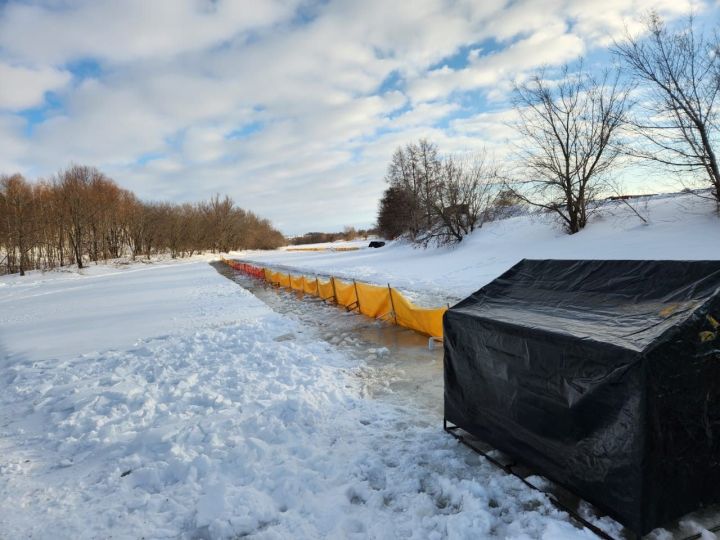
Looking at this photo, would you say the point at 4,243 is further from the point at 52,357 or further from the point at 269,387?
the point at 269,387

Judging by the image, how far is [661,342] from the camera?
2.40 meters

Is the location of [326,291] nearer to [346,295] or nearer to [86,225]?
[346,295]

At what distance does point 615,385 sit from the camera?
2520 millimetres

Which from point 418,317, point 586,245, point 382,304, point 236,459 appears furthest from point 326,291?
point 586,245

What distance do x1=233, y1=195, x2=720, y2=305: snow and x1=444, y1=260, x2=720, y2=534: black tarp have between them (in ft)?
28.6

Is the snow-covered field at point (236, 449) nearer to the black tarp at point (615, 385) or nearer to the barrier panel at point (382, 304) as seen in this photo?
the black tarp at point (615, 385)

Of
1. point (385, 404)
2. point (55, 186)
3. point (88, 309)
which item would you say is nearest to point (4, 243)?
point (55, 186)

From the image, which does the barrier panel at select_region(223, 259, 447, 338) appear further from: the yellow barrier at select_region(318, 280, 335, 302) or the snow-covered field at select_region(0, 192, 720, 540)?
the snow-covered field at select_region(0, 192, 720, 540)

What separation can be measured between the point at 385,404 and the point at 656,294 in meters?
3.22

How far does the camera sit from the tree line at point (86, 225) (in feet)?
143

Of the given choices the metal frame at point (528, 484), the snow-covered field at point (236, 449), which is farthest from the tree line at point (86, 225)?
the metal frame at point (528, 484)

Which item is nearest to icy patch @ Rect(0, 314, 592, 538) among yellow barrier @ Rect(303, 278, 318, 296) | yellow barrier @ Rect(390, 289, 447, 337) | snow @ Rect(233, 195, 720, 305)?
yellow barrier @ Rect(390, 289, 447, 337)

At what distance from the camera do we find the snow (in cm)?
1320

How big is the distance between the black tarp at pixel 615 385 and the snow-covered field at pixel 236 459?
0.45m
